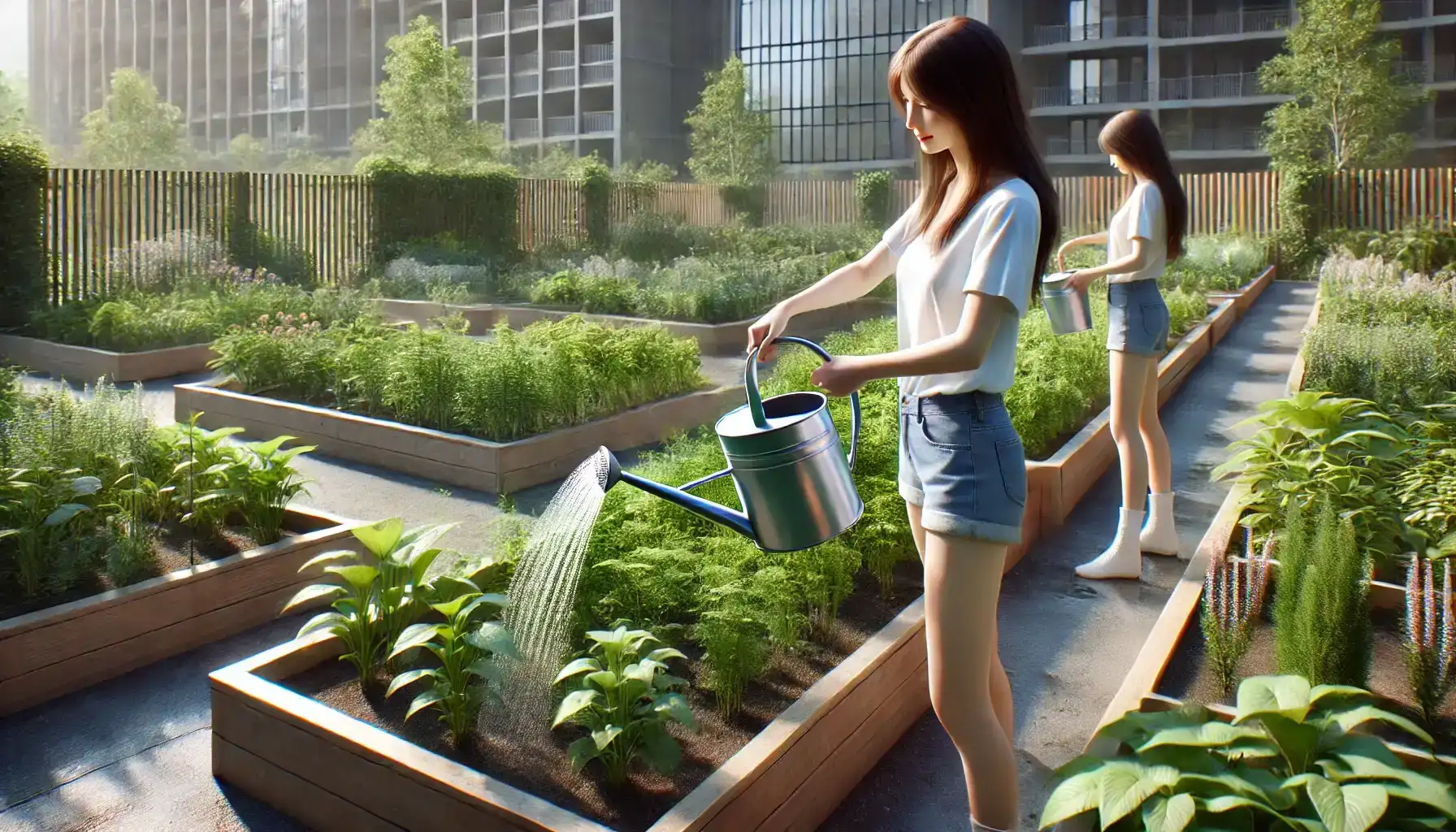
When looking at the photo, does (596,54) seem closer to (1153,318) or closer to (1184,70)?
(1184,70)

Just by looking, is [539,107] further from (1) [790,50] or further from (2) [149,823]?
(2) [149,823]

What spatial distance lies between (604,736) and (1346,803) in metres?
1.69

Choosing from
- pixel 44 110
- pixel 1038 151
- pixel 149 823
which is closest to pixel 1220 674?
pixel 1038 151

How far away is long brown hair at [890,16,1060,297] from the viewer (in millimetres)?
2260

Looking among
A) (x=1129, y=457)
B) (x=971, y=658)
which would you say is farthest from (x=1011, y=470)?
(x=1129, y=457)

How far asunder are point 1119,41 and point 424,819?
2167 inches

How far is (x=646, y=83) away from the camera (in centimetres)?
6188

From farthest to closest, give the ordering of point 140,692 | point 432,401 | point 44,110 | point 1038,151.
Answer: point 44,110 < point 432,401 < point 140,692 < point 1038,151

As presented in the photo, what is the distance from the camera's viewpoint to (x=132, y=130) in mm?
67688

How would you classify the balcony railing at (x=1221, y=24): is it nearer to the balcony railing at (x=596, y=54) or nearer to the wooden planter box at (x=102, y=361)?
the balcony railing at (x=596, y=54)

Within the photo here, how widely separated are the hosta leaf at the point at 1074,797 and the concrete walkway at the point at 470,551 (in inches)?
29.5

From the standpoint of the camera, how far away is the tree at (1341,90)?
3931cm

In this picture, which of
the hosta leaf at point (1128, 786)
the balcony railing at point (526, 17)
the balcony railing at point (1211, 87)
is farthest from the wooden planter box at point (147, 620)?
the balcony railing at point (526, 17)

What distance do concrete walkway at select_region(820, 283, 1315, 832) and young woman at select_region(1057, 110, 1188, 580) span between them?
0.36 m
